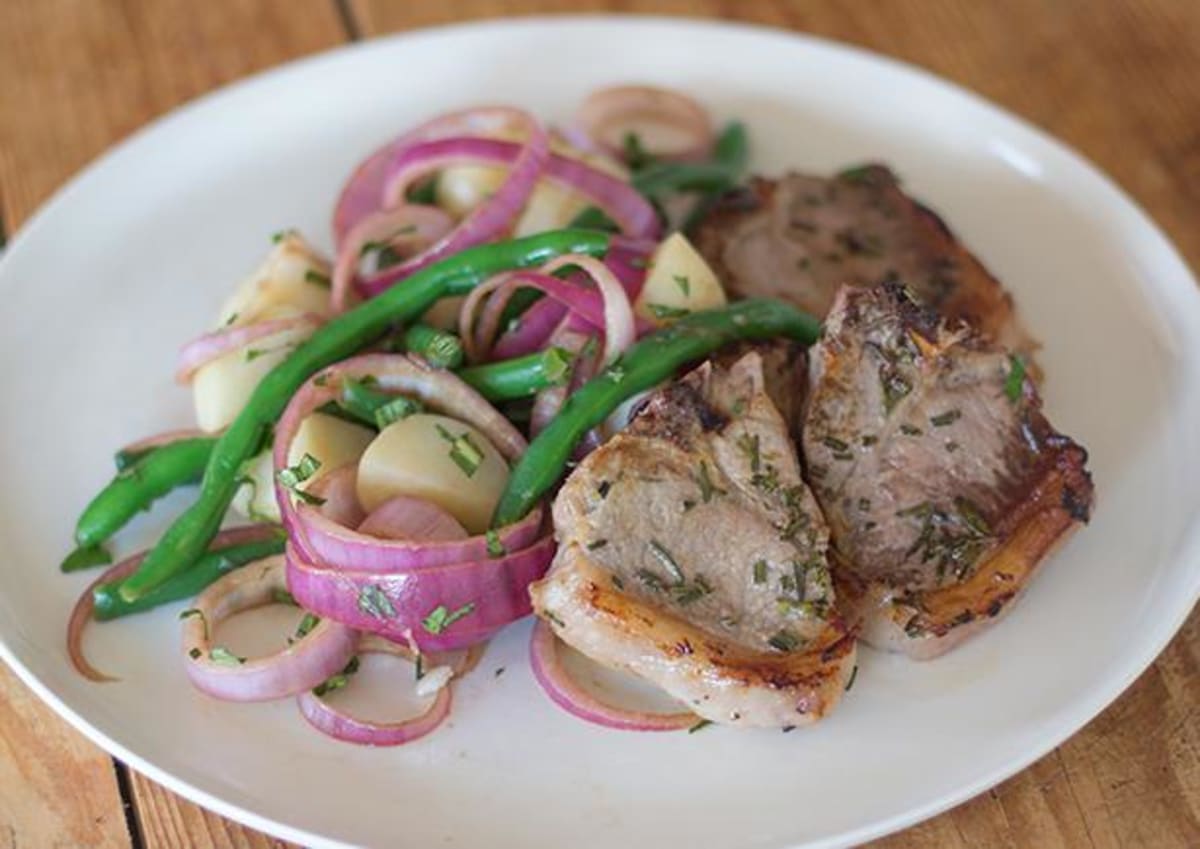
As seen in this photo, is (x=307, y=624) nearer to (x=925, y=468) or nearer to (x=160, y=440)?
(x=160, y=440)

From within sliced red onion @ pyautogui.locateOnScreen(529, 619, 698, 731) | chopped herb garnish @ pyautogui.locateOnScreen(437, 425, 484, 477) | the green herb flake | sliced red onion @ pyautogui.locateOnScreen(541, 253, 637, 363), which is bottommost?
sliced red onion @ pyautogui.locateOnScreen(529, 619, 698, 731)

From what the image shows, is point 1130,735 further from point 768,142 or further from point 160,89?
point 160,89

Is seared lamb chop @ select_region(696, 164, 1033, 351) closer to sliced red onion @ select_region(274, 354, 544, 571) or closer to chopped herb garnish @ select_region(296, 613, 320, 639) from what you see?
sliced red onion @ select_region(274, 354, 544, 571)

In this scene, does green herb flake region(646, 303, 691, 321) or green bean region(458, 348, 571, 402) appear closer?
green bean region(458, 348, 571, 402)

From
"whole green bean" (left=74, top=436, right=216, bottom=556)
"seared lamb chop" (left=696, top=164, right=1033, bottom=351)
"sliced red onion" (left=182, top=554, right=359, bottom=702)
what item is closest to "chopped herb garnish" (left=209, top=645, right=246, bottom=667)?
"sliced red onion" (left=182, top=554, right=359, bottom=702)

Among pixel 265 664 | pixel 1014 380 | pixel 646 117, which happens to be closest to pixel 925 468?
pixel 1014 380

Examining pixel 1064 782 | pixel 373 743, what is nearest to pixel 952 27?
pixel 1064 782

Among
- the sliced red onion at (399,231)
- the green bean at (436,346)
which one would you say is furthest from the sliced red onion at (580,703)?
the sliced red onion at (399,231)
